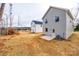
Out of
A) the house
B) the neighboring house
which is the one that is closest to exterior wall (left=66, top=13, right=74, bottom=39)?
the house

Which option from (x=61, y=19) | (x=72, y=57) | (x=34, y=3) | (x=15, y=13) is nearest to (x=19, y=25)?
(x=15, y=13)

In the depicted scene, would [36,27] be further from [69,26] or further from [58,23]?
[69,26]

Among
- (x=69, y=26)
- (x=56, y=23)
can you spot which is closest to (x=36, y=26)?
(x=56, y=23)

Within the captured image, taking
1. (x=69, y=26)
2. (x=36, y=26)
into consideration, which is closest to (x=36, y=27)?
(x=36, y=26)

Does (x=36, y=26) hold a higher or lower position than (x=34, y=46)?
higher

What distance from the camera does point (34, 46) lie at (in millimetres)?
2070

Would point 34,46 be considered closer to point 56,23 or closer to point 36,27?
point 36,27

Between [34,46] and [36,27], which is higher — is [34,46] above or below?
below

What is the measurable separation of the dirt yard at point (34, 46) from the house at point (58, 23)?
7cm

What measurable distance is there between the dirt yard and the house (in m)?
0.07

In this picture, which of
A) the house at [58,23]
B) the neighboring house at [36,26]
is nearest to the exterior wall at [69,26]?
the house at [58,23]

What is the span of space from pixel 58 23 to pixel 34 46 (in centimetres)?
37

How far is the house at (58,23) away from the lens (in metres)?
2.04

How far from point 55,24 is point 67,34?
0.17 metres
